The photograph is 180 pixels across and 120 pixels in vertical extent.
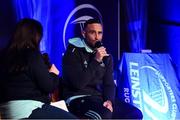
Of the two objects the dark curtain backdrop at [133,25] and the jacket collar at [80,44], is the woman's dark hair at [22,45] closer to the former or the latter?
the jacket collar at [80,44]

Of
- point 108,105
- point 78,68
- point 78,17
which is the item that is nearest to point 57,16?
point 78,17

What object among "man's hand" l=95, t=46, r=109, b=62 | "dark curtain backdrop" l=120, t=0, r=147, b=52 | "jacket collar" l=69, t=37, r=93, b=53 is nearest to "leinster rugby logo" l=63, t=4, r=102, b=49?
"jacket collar" l=69, t=37, r=93, b=53

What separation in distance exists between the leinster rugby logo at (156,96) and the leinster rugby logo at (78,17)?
2.65ft

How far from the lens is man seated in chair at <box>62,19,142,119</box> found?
3098 millimetres

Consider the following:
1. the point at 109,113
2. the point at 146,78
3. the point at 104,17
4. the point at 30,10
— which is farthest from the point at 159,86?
the point at 30,10

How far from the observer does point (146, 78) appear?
163 inches

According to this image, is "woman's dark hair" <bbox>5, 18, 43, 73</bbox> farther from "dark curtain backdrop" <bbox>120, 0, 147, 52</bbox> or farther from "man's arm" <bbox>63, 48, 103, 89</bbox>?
"dark curtain backdrop" <bbox>120, 0, 147, 52</bbox>

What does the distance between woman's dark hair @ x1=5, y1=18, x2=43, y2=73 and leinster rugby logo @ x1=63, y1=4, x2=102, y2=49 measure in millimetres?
1046

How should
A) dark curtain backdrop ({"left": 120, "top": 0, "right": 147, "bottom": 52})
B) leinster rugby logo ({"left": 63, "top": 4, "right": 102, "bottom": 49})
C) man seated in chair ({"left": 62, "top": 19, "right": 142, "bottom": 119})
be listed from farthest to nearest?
dark curtain backdrop ({"left": 120, "top": 0, "right": 147, "bottom": 52})
leinster rugby logo ({"left": 63, "top": 4, "right": 102, "bottom": 49})
man seated in chair ({"left": 62, "top": 19, "right": 142, "bottom": 119})

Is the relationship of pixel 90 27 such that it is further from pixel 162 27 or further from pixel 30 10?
pixel 162 27

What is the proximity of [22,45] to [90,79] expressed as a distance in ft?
2.50

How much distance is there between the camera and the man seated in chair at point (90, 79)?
3.10 m

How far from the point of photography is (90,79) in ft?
10.4

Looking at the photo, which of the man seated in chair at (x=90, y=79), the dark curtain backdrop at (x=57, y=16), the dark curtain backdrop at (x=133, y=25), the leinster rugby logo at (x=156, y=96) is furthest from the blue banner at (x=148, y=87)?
the man seated in chair at (x=90, y=79)
